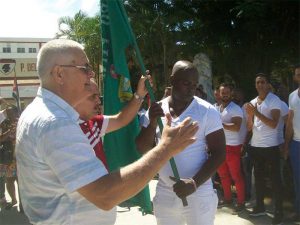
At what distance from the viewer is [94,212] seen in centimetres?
196

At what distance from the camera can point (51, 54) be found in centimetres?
193

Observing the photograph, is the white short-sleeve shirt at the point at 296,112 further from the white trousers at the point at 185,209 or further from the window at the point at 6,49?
the window at the point at 6,49

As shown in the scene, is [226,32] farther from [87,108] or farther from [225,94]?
[87,108]

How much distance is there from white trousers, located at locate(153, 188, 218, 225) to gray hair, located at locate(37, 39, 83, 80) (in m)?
1.47

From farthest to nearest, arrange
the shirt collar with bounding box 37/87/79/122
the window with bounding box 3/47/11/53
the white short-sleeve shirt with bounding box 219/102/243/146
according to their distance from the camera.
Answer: the window with bounding box 3/47/11/53 < the white short-sleeve shirt with bounding box 219/102/243/146 < the shirt collar with bounding box 37/87/79/122

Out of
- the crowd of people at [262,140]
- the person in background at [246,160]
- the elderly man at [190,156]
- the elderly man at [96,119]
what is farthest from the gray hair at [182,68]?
the person in background at [246,160]

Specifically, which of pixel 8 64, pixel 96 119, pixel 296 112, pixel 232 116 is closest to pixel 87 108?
pixel 96 119

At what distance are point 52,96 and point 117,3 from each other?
5.11ft

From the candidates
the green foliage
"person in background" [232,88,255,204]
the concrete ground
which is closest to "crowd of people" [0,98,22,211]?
the concrete ground

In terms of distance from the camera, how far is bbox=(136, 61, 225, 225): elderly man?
294cm

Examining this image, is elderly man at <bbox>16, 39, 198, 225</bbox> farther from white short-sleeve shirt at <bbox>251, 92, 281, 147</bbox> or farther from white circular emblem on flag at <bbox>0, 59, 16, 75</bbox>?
white circular emblem on flag at <bbox>0, 59, 16, 75</bbox>

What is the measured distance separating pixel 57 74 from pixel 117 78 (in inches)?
84.8

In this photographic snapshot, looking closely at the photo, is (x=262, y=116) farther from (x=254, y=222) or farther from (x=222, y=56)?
(x=222, y=56)

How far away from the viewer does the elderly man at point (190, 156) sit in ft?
9.65
